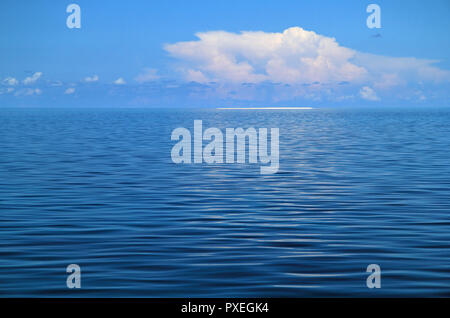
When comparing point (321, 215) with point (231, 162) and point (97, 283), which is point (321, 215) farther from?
point (231, 162)

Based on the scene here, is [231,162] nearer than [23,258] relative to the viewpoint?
No

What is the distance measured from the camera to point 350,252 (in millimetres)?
15133

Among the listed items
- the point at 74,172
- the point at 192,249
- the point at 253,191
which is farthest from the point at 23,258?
the point at 74,172

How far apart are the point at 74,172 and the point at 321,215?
1614cm

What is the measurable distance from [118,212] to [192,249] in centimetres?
584

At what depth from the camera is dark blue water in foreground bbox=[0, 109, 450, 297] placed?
1256 cm

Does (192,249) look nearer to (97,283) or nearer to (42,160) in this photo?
(97,283)

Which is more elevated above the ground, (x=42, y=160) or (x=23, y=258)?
(x=42, y=160)

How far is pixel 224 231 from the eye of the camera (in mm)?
17594

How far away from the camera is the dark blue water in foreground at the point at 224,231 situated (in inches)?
495
